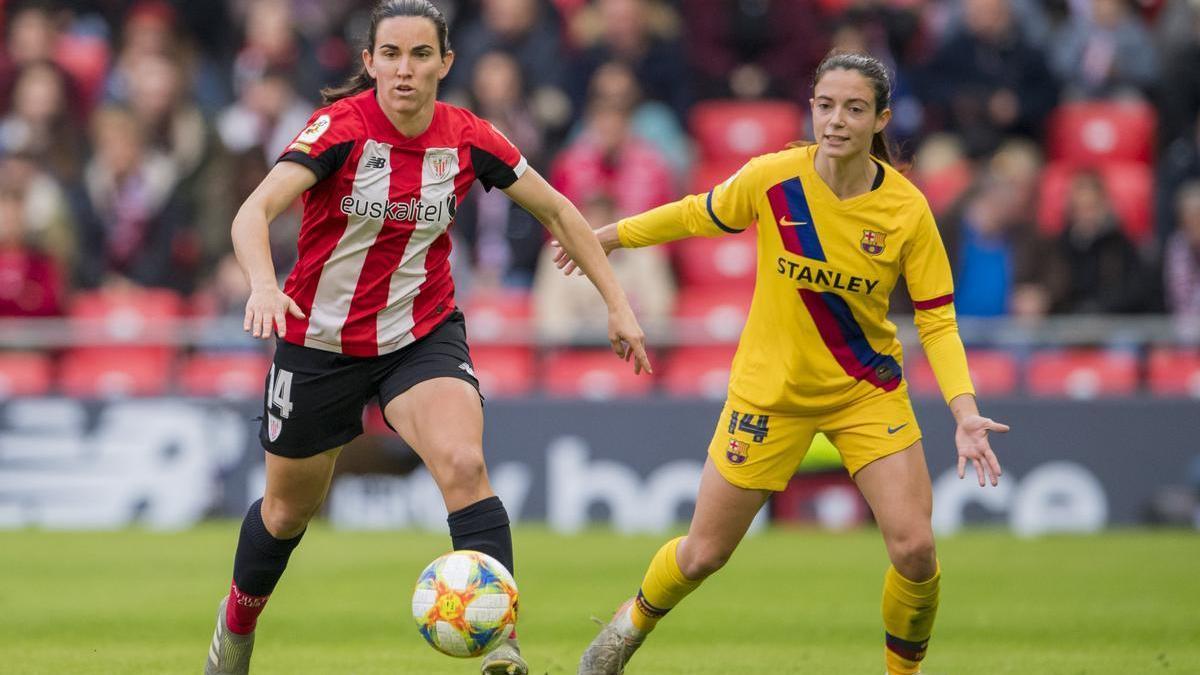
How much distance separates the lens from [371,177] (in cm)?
682

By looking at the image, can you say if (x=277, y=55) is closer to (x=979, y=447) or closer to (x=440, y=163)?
(x=440, y=163)

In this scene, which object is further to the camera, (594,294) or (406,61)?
(594,294)

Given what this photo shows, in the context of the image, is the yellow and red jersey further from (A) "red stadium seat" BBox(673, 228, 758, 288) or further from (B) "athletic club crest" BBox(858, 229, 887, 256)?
(A) "red stadium seat" BBox(673, 228, 758, 288)

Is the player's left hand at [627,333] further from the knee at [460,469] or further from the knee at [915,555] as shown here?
the knee at [915,555]

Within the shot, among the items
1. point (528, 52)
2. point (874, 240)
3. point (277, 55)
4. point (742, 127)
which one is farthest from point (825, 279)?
point (277, 55)

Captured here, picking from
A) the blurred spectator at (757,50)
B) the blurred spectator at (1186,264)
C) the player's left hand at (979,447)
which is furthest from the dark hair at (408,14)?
the blurred spectator at (757,50)

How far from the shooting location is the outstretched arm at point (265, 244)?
6043 mm

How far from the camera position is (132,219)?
53.2 feet

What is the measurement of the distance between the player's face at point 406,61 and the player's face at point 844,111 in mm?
1456

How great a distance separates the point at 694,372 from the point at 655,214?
7.02m

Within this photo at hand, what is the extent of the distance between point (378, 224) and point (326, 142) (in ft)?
1.28

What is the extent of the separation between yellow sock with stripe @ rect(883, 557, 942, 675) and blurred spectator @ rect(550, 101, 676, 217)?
8.34 metres

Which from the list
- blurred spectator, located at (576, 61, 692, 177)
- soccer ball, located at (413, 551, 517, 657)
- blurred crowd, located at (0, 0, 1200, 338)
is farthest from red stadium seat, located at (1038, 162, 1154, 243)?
soccer ball, located at (413, 551, 517, 657)

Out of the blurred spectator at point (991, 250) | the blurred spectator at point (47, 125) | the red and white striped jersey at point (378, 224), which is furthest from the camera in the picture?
the blurred spectator at point (47, 125)
